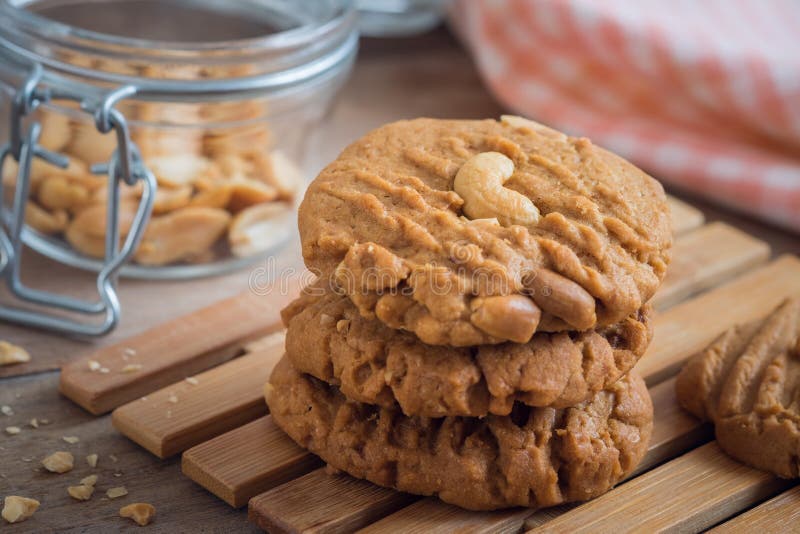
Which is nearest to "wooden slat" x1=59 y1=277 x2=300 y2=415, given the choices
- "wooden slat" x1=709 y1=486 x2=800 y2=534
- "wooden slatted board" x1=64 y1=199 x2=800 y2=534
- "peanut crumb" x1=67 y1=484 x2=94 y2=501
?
"wooden slatted board" x1=64 y1=199 x2=800 y2=534

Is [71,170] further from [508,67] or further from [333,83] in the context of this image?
[508,67]

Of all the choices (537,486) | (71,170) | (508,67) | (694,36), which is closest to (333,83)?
(71,170)

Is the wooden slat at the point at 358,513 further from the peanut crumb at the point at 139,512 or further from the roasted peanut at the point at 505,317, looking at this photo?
the roasted peanut at the point at 505,317

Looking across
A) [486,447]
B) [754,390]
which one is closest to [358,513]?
[486,447]

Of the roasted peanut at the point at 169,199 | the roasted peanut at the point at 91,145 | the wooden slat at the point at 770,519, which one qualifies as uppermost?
the roasted peanut at the point at 91,145

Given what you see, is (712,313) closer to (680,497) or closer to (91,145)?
(680,497)

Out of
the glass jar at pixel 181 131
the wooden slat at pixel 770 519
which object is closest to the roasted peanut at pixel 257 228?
the glass jar at pixel 181 131
